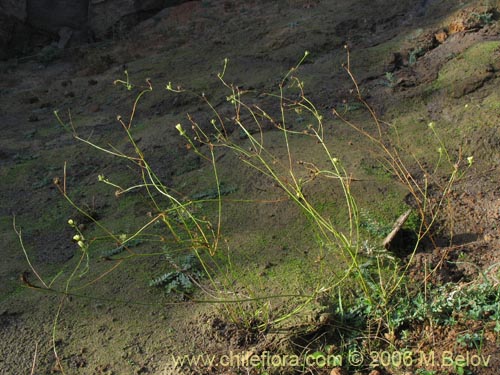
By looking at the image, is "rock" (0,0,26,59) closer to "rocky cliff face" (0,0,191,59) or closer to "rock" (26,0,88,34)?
"rocky cliff face" (0,0,191,59)

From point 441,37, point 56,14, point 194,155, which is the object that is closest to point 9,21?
point 56,14

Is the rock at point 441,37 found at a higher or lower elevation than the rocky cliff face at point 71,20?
higher

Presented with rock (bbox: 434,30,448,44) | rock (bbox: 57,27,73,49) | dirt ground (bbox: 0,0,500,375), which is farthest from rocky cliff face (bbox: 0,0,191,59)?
rock (bbox: 434,30,448,44)

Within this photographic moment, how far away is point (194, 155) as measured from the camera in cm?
478

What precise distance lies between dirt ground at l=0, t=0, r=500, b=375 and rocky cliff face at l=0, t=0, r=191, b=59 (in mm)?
1062

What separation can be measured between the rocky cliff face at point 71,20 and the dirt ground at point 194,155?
1.06 meters

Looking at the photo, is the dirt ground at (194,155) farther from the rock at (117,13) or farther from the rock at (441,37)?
the rock at (117,13)

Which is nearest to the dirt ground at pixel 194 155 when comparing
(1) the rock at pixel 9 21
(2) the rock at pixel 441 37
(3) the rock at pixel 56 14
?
(2) the rock at pixel 441 37

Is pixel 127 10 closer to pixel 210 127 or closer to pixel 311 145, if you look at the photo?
pixel 210 127

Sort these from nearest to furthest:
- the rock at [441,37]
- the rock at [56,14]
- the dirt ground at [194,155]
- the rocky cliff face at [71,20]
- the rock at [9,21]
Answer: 1. the dirt ground at [194,155]
2. the rock at [441,37]
3. the rock at [9,21]
4. the rocky cliff face at [71,20]
5. the rock at [56,14]

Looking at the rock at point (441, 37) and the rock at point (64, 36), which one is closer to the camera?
the rock at point (441, 37)

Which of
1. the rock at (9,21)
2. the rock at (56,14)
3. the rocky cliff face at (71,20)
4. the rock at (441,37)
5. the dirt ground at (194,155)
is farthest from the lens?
the rock at (56,14)

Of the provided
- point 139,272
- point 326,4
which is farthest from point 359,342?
point 326,4

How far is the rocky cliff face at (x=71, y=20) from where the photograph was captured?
1005 cm
